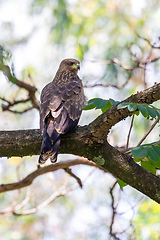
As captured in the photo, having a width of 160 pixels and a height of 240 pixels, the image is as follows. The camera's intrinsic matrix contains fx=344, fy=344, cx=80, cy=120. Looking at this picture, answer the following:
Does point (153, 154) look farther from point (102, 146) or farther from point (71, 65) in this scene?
point (71, 65)

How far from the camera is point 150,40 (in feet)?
17.9

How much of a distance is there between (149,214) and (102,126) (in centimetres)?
285

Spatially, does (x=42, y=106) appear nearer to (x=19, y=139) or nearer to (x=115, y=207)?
(x=19, y=139)

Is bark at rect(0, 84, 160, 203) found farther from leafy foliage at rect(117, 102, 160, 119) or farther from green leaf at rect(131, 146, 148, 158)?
green leaf at rect(131, 146, 148, 158)

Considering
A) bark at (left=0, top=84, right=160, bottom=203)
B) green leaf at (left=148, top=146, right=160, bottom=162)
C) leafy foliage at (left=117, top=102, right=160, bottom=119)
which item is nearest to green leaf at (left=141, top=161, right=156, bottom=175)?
bark at (left=0, top=84, right=160, bottom=203)

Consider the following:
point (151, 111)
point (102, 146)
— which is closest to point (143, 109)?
point (151, 111)

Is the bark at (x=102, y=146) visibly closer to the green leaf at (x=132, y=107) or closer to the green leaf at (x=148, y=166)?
the green leaf at (x=148, y=166)

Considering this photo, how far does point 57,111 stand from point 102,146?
0.65m

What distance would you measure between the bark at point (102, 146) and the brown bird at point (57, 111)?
11cm

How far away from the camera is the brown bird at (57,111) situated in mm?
3135

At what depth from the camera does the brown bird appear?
313 centimetres

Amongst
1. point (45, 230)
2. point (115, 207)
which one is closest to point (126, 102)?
point (115, 207)

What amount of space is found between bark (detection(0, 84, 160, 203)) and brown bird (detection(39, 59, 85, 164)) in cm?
11

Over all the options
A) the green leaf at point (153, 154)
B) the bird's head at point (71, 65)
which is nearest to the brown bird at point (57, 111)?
the bird's head at point (71, 65)
